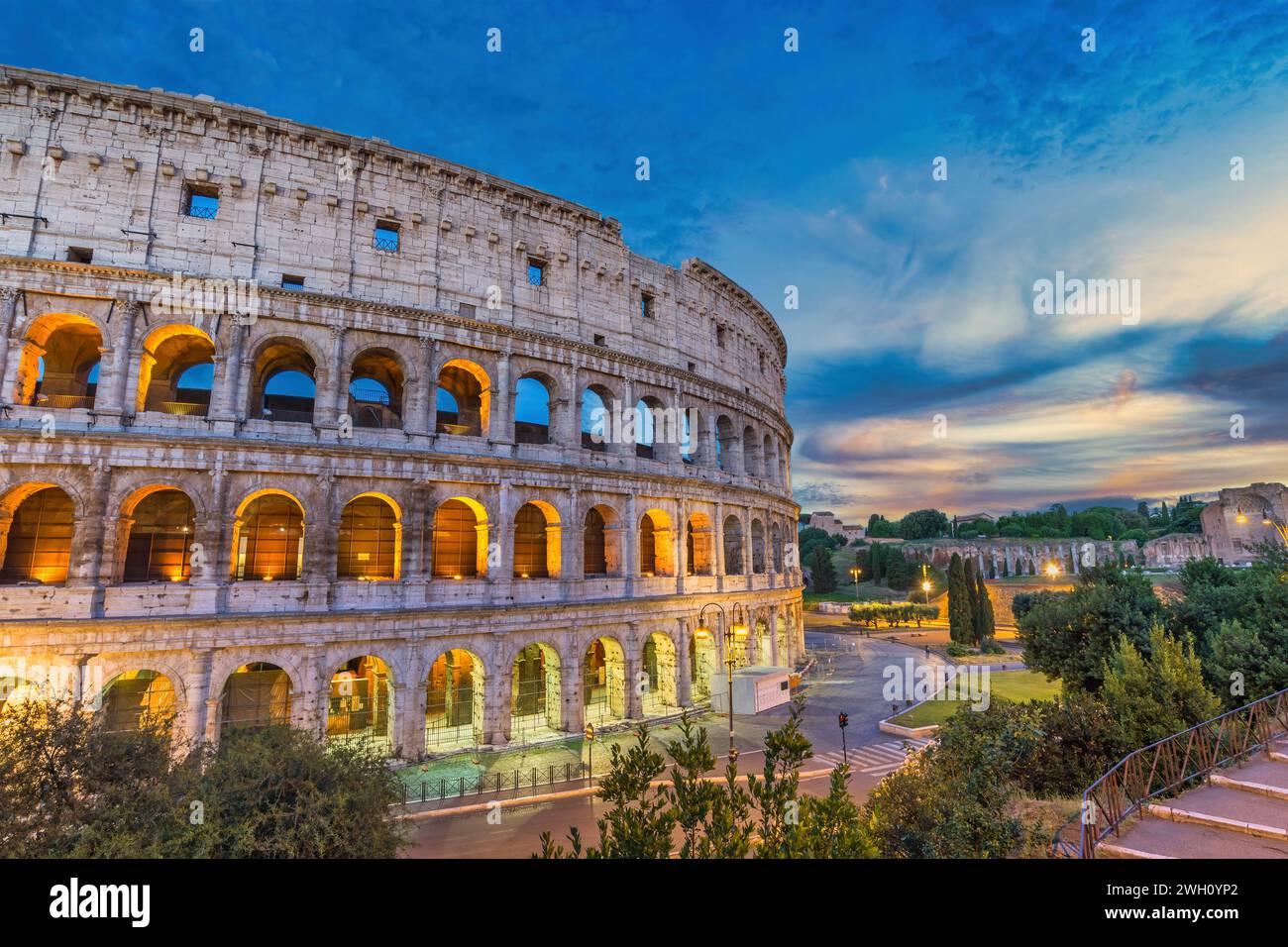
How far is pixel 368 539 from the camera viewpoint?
2220 centimetres

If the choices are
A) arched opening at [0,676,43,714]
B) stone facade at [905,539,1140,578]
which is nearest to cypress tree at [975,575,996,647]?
stone facade at [905,539,1140,578]

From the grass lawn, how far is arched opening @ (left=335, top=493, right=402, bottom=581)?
67.6 ft

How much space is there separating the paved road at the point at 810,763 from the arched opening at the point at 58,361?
18.0 meters

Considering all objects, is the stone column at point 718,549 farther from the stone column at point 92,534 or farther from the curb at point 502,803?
the stone column at point 92,534

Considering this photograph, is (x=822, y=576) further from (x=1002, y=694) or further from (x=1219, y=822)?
(x=1219, y=822)

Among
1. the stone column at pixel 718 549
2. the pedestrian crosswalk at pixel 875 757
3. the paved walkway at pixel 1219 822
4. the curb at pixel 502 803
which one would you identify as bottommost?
the pedestrian crosswalk at pixel 875 757

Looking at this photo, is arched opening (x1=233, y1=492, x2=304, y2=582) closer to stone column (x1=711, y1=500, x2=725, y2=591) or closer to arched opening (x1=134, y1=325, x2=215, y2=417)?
arched opening (x1=134, y1=325, x2=215, y2=417)

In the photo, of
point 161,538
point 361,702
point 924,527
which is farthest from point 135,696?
point 924,527

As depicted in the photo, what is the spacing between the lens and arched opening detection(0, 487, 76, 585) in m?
18.4

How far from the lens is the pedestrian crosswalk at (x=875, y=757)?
62.0 ft

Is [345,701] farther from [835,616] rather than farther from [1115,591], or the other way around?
[835,616]

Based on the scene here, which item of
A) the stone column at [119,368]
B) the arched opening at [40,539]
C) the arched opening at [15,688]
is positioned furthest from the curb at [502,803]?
the stone column at [119,368]
